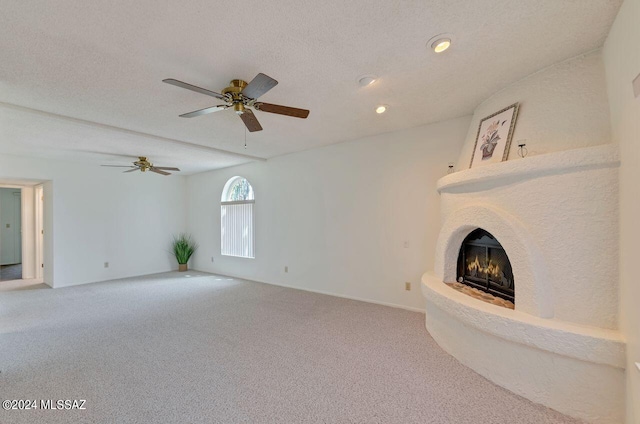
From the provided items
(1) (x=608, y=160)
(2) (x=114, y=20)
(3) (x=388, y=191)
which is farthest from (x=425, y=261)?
(2) (x=114, y=20)

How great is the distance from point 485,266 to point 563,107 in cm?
155

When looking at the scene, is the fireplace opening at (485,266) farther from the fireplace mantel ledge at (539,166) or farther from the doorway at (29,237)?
the doorway at (29,237)

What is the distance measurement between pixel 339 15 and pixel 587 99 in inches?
76.7

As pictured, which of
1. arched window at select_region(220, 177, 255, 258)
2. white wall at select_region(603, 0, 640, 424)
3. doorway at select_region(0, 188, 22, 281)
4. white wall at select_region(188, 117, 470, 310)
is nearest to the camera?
white wall at select_region(603, 0, 640, 424)

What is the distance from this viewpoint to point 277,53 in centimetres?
210

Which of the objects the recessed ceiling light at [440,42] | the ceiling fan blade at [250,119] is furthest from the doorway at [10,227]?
the recessed ceiling light at [440,42]

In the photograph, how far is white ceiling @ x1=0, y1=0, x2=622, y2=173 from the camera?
170 centimetres

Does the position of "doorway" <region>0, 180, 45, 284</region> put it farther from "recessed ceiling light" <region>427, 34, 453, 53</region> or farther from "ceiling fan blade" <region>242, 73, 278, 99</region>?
"recessed ceiling light" <region>427, 34, 453, 53</region>

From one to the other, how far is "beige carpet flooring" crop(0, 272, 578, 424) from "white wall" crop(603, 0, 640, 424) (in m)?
0.62

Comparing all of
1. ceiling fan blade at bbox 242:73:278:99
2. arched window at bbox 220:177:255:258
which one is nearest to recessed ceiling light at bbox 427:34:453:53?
ceiling fan blade at bbox 242:73:278:99

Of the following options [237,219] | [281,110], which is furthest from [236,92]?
[237,219]

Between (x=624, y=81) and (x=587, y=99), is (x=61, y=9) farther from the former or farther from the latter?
(x=587, y=99)

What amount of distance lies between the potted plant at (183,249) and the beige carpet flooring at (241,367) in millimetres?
2943

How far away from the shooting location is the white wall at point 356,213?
3.74m
